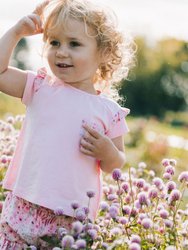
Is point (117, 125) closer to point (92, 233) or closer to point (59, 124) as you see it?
point (59, 124)

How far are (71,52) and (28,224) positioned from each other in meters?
0.84

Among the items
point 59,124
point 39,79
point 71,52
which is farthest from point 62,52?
point 59,124

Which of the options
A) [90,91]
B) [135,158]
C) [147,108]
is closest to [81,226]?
[90,91]

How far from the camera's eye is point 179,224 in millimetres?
3742

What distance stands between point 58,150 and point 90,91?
0.36m

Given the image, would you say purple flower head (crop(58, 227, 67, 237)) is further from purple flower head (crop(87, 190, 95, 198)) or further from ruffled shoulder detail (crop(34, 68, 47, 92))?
ruffled shoulder detail (crop(34, 68, 47, 92))

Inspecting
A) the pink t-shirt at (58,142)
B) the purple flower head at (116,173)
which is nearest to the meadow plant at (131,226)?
the purple flower head at (116,173)

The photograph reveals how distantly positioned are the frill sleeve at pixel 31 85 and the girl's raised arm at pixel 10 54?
0.02 meters

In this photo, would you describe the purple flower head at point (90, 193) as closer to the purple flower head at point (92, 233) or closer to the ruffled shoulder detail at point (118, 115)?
the purple flower head at point (92, 233)

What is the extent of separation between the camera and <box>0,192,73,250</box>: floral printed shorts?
3480 mm

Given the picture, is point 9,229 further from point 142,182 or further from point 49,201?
point 142,182

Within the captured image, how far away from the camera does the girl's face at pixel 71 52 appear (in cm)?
344

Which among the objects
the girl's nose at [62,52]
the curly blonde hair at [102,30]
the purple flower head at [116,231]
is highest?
the curly blonde hair at [102,30]

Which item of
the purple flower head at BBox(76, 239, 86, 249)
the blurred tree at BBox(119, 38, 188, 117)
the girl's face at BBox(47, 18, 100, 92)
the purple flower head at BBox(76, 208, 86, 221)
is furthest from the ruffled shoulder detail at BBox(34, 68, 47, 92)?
the blurred tree at BBox(119, 38, 188, 117)
